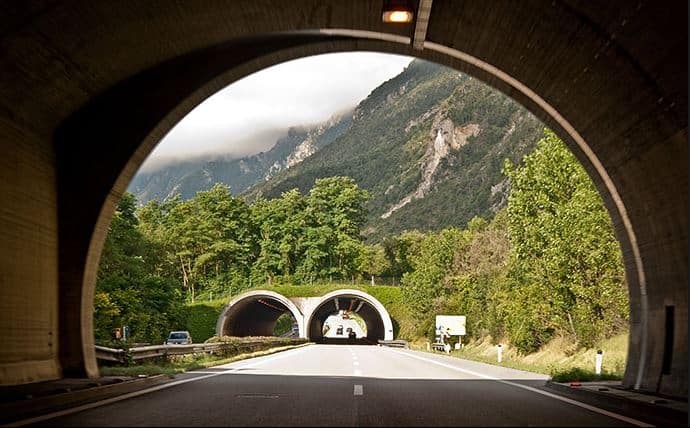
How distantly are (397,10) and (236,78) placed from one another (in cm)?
421

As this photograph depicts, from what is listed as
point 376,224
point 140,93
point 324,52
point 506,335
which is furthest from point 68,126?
point 376,224

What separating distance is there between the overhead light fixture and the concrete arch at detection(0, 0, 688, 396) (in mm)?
441

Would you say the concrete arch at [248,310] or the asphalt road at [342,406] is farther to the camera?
the concrete arch at [248,310]

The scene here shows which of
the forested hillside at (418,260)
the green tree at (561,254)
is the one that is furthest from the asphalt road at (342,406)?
the forested hillside at (418,260)

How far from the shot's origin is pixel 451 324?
53.2m

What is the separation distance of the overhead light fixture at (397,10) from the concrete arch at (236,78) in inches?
17.4

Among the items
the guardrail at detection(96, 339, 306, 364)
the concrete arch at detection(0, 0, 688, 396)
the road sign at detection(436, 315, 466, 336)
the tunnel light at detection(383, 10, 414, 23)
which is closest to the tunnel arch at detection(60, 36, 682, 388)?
the concrete arch at detection(0, 0, 688, 396)

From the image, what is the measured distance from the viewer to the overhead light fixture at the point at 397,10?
1297 centimetres

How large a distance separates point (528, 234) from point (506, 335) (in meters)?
10.6

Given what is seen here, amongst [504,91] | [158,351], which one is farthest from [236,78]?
[158,351]

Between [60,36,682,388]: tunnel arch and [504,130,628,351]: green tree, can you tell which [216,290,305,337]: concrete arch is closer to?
[504,130,628,351]: green tree

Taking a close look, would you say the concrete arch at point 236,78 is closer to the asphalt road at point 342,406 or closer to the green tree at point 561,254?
the asphalt road at point 342,406

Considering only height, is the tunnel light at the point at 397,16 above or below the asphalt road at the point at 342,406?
above

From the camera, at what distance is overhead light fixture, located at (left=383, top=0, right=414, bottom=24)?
13.0 metres
